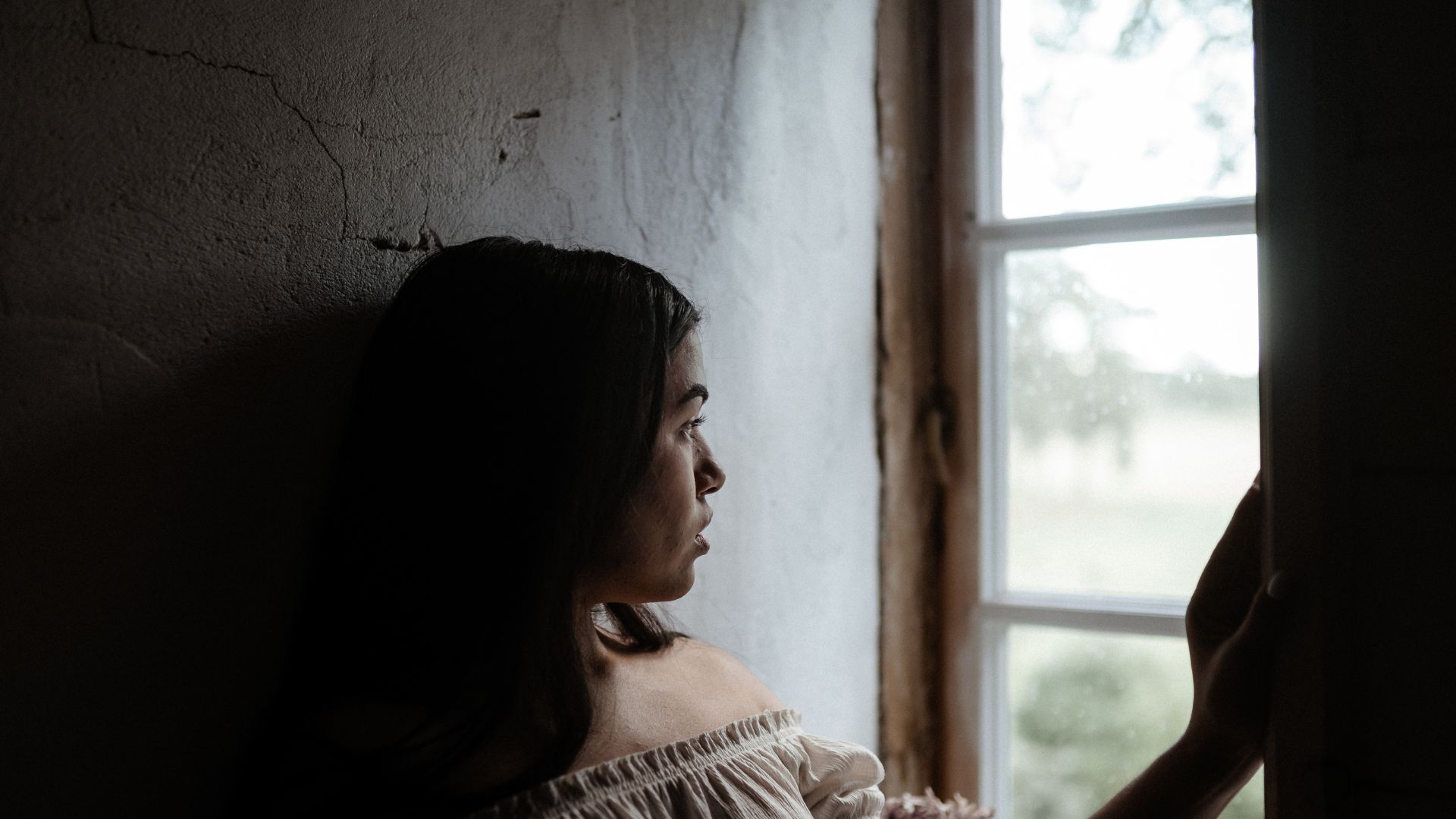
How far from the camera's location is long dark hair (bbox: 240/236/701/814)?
77 cm

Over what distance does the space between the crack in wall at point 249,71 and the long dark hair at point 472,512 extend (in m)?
0.09

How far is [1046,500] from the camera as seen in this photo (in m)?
1.79

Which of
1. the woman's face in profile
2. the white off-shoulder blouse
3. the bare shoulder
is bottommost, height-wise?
the white off-shoulder blouse

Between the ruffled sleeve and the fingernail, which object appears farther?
the ruffled sleeve

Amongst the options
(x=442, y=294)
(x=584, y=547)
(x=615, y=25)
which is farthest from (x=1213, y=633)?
(x=615, y=25)

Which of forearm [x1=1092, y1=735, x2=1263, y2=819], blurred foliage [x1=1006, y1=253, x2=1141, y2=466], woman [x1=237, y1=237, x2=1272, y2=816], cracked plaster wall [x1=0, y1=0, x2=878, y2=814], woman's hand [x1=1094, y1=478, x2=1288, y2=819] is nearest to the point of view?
cracked plaster wall [x1=0, y1=0, x2=878, y2=814]

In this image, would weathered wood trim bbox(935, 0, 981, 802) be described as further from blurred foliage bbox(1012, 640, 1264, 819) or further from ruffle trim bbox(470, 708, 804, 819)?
ruffle trim bbox(470, 708, 804, 819)

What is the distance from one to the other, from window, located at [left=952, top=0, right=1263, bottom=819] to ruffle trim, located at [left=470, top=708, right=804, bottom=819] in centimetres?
87

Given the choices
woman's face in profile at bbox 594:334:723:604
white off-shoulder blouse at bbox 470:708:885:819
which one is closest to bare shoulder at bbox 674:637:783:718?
white off-shoulder blouse at bbox 470:708:885:819

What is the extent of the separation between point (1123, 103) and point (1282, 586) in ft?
3.59

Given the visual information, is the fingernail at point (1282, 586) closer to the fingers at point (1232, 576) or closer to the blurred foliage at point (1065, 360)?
the fingers at point (1232, 576)

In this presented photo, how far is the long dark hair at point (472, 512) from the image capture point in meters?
0.77

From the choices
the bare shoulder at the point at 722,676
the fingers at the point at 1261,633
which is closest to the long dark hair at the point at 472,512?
the bare shoulder at the point at 722,676

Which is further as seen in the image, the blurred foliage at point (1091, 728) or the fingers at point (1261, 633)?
the blurred foliage at point (1091, 728)
